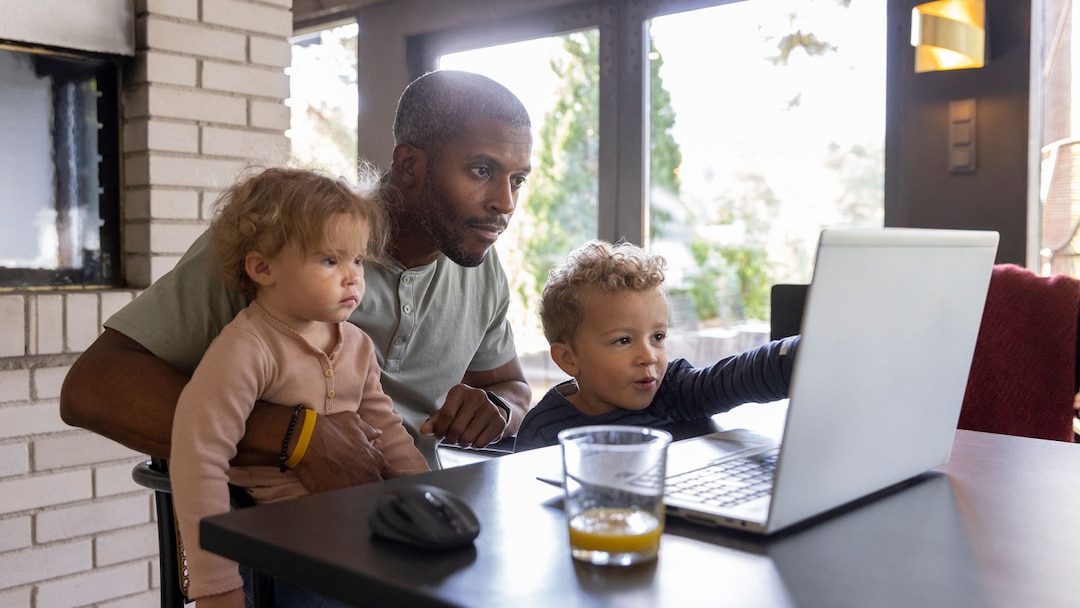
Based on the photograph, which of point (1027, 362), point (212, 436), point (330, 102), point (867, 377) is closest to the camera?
point (867, 377)

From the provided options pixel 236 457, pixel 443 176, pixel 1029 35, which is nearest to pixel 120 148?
pixel 443 176

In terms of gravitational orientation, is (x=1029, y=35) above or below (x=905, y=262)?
above

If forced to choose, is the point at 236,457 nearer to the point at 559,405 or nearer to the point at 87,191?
the point at 559,405

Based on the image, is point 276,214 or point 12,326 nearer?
point 276,214

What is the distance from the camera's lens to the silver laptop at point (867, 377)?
78 cm

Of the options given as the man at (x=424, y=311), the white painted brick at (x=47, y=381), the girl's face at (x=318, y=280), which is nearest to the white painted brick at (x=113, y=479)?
the white painted brick at (x=47, y=381)

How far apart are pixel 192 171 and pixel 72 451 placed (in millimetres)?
773

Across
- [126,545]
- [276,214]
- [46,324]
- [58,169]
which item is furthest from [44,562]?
[276,214]

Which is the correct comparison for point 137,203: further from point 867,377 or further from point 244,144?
point 867,377

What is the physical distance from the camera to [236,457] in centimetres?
132

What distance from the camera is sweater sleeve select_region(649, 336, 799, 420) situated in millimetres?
1339

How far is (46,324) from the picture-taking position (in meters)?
2.36

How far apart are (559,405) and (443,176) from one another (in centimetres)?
52

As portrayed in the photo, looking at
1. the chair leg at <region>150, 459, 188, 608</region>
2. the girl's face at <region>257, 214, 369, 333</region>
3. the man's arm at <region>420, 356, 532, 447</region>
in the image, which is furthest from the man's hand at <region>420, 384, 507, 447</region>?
the chair leg at <region>150, 459, 188, 608</region>
